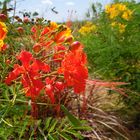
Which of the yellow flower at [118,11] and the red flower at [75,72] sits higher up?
the yellow flower at [118,11]

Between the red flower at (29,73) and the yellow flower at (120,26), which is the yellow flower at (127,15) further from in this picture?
the red flower at (29,73)

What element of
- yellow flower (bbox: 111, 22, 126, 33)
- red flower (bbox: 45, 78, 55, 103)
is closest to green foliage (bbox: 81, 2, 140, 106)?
yellow flower (bbox: 111, 22, 126, 33)

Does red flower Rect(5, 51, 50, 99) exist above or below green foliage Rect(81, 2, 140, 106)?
above

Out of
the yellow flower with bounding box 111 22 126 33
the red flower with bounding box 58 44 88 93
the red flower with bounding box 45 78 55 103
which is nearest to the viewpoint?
the red flower with bounding box 58 44 88 93

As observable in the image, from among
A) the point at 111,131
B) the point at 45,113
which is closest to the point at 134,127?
the point at 111,131

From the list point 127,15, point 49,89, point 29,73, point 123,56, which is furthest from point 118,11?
point 29,73

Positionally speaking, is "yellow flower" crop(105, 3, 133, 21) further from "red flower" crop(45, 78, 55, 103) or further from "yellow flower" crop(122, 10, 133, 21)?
"red flower" crop(45, 78, 55, 103)

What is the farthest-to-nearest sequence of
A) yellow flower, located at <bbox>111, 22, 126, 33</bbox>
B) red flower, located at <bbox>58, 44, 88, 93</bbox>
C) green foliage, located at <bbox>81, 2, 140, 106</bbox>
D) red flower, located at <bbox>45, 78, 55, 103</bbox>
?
yellow flower, located at <bbox>111, 22, 126, 33</bbox> < green foliage, located at <bbox>81, 2, 140, 106</bbox> < red flower, located at <bbox>45, 78, 55, 103</bbox> < red flower, located at <bbox>58, 44, 88, 93</bbox>

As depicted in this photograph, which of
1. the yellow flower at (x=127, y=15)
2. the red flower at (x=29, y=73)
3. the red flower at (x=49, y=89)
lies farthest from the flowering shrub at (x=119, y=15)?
the red flower at (x=29, y=73)

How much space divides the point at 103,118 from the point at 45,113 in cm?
64

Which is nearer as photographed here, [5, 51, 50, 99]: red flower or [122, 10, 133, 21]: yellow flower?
[5, 51, 50, 99]: red flower

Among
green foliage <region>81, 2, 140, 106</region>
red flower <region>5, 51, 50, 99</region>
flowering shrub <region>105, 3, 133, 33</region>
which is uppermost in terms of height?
flowering shrub <region>105, 3, 133, 33</region>

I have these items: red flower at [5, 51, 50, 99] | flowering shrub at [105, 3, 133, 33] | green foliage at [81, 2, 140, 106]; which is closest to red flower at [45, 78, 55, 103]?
red flower at [5, 51, 50, 99]

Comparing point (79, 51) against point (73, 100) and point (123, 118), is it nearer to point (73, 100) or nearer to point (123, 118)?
point (73, 100)
